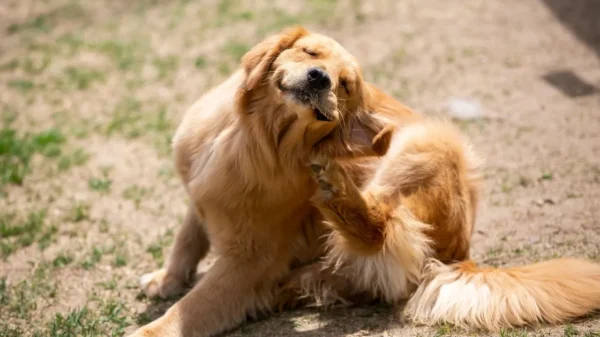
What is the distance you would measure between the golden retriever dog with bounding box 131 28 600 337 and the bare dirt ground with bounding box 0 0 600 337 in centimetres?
18

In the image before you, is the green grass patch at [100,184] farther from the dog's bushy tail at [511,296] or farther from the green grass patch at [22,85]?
the dog's bushy tail at [511,296]

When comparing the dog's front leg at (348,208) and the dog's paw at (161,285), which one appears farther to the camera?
the dog's paw at (161,285)

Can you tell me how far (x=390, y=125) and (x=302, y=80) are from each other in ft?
1.98

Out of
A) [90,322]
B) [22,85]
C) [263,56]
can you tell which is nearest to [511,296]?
[263,56]

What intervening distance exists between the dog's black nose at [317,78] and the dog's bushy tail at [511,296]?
1.44 m

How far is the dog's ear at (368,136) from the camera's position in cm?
398

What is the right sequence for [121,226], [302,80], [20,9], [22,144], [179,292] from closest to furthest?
[302,80], [179,292], [121,226], [22,144], [20,9]

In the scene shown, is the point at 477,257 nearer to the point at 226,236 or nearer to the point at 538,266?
the point at 538,266

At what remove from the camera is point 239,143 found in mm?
4172

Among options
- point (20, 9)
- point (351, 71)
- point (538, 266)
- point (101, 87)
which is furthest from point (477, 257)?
point (20, 9)

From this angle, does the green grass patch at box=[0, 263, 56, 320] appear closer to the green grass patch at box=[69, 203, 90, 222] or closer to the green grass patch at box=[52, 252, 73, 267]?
the green grass patch at box=[52, 252, 73, 267]

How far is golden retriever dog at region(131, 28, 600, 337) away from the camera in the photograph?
4.01 meters

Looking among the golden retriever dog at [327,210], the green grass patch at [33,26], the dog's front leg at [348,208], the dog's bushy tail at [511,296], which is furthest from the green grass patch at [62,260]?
the green grass patch at [33,26]

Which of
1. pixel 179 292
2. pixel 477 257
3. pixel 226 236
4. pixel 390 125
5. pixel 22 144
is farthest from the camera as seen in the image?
pixel 22 144
